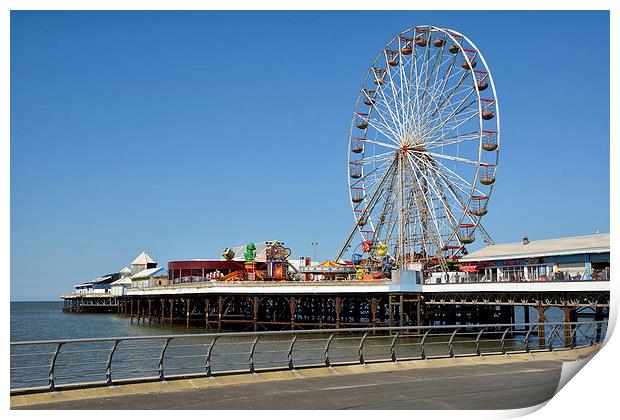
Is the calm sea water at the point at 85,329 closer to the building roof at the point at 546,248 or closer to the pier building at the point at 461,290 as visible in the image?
the pier building at the point at 461,290

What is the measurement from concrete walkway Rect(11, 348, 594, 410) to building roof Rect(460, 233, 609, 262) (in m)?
28.3

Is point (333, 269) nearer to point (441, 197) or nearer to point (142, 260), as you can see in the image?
point (441, 197)

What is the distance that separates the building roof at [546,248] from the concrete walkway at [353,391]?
1113 inches

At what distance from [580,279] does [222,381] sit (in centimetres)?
3150

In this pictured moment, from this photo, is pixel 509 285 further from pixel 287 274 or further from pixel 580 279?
pixel 287 274

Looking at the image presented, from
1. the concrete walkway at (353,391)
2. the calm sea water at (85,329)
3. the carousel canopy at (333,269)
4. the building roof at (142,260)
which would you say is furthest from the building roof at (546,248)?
the building roof at (142,260)

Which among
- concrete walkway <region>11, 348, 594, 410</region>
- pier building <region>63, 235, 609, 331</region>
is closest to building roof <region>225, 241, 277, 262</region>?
pier building <region>63, 235, 609, 331</region>

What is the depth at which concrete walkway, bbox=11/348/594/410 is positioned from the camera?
1326cm

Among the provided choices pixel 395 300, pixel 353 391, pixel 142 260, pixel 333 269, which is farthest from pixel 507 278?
pixel 142 260

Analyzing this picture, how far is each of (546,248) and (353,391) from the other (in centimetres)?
3896

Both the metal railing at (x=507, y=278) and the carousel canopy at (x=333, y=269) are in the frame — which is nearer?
the metal railing at (x=507, y=278)

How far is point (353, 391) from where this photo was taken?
1474 centimetres

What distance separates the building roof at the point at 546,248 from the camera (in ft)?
148
